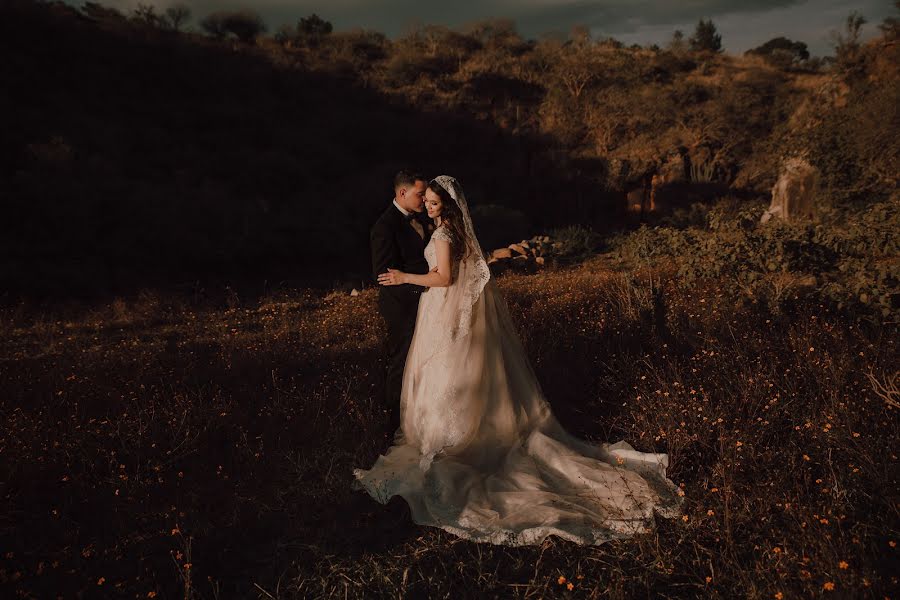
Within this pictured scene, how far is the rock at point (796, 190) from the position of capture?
1423cm

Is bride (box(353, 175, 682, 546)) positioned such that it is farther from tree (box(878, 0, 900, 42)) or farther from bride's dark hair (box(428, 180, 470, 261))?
tree (box(878, 0, 900, 42))

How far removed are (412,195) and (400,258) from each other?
474mm

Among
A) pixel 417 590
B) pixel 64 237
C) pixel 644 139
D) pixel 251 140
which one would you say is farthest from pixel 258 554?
pixel 644 139

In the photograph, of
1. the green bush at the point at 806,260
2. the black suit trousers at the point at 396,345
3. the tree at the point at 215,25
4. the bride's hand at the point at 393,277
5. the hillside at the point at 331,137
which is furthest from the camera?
the tree at the point at 215,25

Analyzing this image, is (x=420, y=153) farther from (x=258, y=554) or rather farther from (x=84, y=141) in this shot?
(x=258, y=554)

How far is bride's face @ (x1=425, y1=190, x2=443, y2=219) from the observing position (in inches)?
155

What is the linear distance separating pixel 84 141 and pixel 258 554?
17606 mm

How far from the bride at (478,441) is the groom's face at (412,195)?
0.26 metres

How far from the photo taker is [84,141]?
16.8 meters

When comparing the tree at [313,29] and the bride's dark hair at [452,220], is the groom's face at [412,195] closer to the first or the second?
the bride's dark hair at [452,220]

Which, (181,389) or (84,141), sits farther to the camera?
(84,141)

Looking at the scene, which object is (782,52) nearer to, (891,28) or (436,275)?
(891,28)

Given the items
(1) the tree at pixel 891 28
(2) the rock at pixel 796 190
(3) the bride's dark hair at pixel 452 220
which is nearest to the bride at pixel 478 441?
(3) the bride's dark hair at pixel 452 220

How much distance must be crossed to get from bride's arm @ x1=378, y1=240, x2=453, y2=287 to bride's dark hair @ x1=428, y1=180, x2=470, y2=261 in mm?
70
